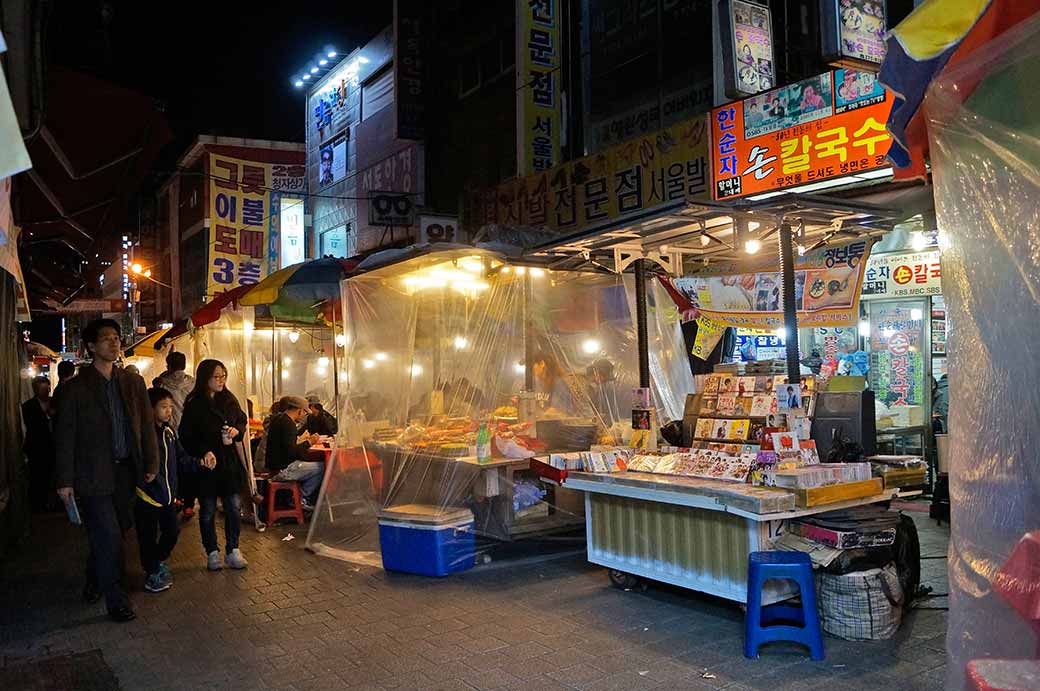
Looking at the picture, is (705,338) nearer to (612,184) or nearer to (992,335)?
(612,184)

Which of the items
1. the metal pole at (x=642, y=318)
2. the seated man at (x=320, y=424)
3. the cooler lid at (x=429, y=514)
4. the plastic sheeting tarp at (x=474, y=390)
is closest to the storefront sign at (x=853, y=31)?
the metal pole at (x=642, y=318)

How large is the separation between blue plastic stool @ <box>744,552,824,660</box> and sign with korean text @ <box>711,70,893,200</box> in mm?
5479

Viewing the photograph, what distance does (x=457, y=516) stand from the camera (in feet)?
25.5

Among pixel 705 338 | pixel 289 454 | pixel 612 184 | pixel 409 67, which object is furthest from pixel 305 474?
pixel 409 67

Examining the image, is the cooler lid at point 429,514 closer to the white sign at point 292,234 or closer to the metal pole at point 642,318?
the metal pole at point 642,318

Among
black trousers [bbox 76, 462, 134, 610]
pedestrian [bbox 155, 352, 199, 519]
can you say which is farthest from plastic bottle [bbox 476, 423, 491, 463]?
pedestrian [bbox 155, 352, 199, 519]

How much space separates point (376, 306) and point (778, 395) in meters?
4.71

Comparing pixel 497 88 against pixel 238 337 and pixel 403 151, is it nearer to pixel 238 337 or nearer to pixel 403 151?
pixel 403 151

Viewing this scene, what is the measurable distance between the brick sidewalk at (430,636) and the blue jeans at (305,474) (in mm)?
2618

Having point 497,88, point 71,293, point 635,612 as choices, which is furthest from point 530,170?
point 71,293

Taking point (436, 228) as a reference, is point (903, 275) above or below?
below

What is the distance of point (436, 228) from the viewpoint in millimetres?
16031

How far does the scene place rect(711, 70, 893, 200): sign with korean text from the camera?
8953 mm

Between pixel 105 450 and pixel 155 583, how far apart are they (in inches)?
64.4
